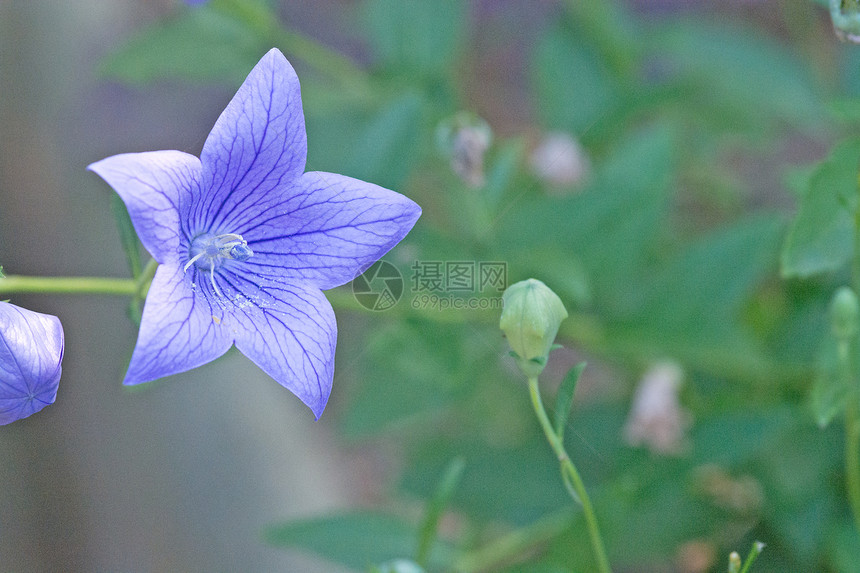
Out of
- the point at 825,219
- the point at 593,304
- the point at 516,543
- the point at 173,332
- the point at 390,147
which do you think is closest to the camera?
the point at 173,332

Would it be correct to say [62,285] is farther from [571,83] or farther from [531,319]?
[571,83]

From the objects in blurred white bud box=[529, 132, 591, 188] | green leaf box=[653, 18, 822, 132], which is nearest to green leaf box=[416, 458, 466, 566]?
blurred white bud box=[529, 132, 591, 188]

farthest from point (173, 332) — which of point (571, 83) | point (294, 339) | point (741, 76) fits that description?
point (741, 76)

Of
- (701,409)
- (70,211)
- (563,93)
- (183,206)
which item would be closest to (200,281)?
(183,206)

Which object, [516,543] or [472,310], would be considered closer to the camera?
[472,310]

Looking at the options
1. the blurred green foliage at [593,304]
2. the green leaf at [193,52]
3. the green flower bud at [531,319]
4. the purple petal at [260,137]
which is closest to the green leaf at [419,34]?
the blurred green foliage at [593,304]

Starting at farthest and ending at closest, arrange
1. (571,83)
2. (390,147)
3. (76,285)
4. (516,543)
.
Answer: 1. (571,83)
2. (516,543)
3. (390,147)
4. (76,285)

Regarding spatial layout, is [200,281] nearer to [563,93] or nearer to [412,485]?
[412,485]
